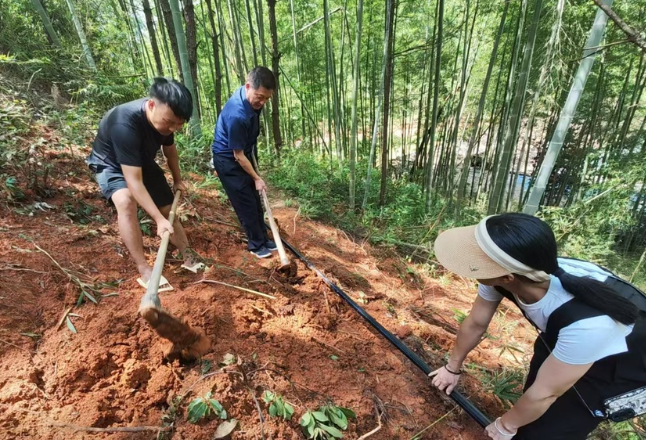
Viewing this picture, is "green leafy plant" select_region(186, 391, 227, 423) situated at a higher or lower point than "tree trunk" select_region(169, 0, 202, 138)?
lower

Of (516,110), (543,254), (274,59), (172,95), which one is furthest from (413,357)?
(274,59)

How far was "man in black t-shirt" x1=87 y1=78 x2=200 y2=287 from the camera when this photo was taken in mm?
1897

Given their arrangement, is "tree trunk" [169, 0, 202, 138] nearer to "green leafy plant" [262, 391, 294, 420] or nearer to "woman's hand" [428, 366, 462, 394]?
"green leafy plant" [262, 391, 294, 420]

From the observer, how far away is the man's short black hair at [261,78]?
8.23 feet

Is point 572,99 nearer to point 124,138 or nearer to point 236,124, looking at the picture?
point 236,124

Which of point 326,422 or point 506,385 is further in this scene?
point 506,385

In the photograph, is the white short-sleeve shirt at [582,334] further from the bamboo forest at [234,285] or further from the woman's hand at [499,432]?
the woman's hand at [499,432]

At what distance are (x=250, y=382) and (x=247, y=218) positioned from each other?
1741mm

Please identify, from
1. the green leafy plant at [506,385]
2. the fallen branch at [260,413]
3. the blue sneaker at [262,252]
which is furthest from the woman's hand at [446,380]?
the blue sneaker at [262,252]

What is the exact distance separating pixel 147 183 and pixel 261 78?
122cm

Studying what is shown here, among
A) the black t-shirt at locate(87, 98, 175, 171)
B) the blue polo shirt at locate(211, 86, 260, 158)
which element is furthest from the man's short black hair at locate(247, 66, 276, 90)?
the black t-shirt at locate(87, 98, 175, 171)

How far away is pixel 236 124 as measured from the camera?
2.68m

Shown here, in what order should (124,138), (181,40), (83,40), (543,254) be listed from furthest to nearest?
(83,40) < (181,40) < (124,138) < (543,254)

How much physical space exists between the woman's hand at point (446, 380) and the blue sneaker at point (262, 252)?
1.86 metres
